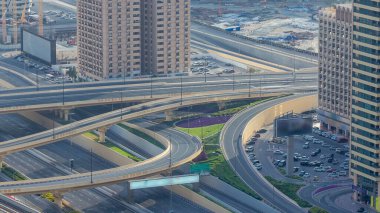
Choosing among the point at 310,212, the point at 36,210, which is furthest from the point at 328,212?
the point at 36,210

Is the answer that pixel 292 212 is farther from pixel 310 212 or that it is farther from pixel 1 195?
pixel 1 195

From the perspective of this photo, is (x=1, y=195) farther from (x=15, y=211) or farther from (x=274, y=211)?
(x=274, y=211)

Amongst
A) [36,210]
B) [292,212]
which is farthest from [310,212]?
[36,210]

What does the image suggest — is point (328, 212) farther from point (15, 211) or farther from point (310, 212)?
point (15, 211)

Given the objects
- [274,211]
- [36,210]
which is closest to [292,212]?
[274,211]

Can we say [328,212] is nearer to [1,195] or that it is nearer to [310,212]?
[310,212]
